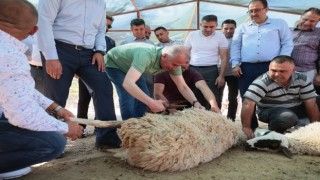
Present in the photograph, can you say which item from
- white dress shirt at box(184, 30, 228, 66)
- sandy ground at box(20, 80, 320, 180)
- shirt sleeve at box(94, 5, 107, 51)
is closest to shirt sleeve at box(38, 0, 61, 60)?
shirt sleeve at box(94, 5, 107, 51)

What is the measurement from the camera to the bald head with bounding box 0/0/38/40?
1.84m

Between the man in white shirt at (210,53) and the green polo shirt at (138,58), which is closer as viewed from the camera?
the green polo shirt at (138,58)

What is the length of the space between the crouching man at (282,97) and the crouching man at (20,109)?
2050 millimetres

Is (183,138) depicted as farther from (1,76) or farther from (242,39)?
(242,39)

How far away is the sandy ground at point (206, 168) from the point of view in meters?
2.32

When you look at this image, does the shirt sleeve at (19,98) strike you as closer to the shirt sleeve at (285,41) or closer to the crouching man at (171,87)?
the crouching man at (171,87)

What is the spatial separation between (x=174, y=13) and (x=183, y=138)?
21.9 ft

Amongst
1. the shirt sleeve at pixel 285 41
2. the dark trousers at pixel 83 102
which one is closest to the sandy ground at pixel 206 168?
the dark trousers at pixel 83 102

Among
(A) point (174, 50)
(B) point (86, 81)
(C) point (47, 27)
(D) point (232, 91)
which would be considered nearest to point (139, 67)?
(A) point (174, 50)

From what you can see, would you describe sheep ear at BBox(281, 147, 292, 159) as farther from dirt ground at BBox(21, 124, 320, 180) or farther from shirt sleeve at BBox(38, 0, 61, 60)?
shirt sleeve at BBox(38, 0, 61, 60)

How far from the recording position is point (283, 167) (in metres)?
2.54

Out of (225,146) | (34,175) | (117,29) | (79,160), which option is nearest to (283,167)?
(225,146)

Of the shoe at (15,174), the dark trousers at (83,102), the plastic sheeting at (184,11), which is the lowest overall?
the shoe at (15,174)

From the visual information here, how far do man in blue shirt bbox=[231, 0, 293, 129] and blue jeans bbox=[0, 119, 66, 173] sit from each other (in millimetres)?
2656
